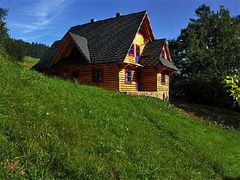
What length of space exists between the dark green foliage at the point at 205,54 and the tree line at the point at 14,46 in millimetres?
23375

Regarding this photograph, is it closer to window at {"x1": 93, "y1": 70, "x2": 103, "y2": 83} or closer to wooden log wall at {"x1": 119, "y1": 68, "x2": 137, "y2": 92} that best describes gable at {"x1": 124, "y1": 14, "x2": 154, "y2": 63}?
→ wooden log wall at {"x1": 119, "y1": 68, "x2": 137, "y2": 92}

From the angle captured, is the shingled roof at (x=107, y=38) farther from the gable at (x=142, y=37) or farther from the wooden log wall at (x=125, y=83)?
the wooden log wall at (x=125, y=83)

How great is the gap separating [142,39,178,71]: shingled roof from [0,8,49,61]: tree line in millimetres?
14252

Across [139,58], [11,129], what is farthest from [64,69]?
[11,129]

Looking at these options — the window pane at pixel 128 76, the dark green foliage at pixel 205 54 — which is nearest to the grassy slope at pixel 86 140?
the window pane at pixel 128 76

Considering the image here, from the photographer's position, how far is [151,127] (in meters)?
15.7

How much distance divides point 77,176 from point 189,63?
46.7 m

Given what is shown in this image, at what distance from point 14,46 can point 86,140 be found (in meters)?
65.5

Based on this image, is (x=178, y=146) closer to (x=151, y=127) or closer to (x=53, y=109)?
(x=151, y=127)

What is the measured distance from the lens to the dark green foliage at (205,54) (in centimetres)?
4949

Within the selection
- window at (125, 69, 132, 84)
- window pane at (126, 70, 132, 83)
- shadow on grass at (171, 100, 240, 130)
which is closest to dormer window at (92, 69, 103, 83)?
window at (125, 69, 132, 84)

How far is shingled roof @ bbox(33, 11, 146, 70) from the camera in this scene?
32375 millimetres

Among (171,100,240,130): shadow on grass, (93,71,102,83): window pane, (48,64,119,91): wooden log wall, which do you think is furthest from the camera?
(93,71,102,83): window pane

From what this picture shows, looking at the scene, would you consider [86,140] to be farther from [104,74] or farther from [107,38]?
[107,38]
